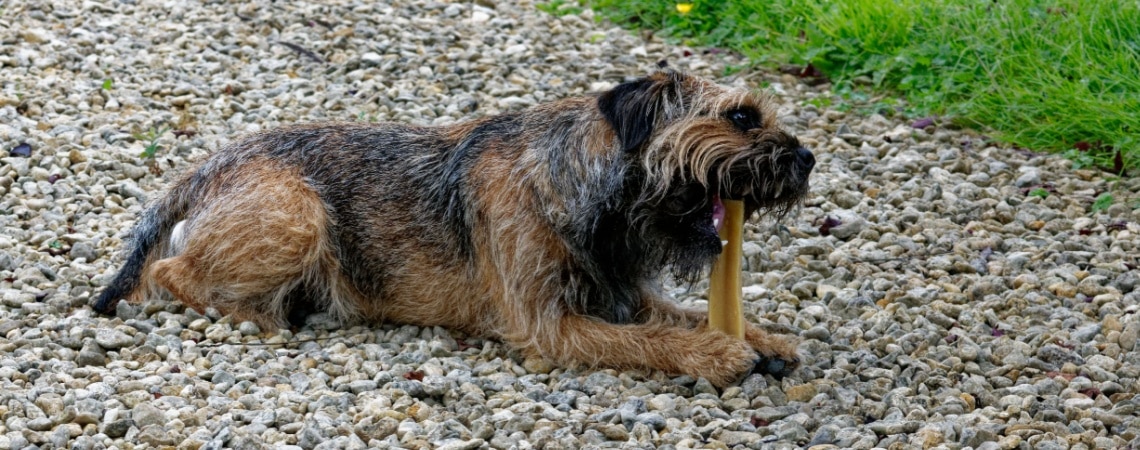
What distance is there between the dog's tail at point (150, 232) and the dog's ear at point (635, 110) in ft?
6.93

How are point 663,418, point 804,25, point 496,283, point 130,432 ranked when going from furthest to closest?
point 804,25
point 496,283
point 663,418
point 130,432

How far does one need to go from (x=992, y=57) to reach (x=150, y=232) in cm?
511

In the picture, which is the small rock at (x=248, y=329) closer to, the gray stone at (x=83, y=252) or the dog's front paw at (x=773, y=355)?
the gray stone at (x=83, y=252)

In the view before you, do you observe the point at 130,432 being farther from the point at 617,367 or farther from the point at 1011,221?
the point at 1011,221

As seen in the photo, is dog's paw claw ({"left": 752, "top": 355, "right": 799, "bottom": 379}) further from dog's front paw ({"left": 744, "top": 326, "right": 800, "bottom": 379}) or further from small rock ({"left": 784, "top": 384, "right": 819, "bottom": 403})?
small rock ({"left": 784, "top": 384, "right": 819, "bottom": 403})

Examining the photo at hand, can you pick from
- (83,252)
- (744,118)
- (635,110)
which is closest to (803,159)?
(744,118)

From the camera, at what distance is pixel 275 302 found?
5949 mm

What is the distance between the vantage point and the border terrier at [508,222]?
5.13m

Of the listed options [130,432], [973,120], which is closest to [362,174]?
[130,432]

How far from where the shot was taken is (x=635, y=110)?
517 centimetres

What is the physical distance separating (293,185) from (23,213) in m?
1.77

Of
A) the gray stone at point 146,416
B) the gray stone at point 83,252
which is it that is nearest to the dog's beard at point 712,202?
the gray stone at point 146,416

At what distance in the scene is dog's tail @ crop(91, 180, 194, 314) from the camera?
19.8 ft

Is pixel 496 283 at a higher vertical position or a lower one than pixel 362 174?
→ lower
